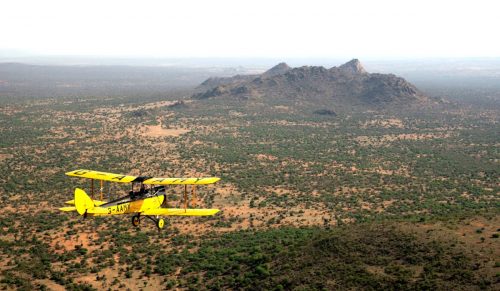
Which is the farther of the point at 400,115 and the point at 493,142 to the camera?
the point at 400,115

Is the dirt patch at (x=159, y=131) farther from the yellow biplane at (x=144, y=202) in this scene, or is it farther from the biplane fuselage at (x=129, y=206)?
the biplane fuselage at (x=129, y=206)

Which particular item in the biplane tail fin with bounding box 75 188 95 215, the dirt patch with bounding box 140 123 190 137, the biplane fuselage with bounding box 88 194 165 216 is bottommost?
the dirt patch with bounding box 140 123 190 137

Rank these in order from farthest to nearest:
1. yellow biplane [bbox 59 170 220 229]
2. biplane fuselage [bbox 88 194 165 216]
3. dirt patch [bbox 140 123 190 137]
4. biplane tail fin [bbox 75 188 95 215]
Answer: dirt patch [bbox 140 123 190 137] < yellow biplane [bbox 59 170 220 229] < biplane fuselage [bbox 88 194 165 216] < biplane tail fin [bbox 75 188 95 215]

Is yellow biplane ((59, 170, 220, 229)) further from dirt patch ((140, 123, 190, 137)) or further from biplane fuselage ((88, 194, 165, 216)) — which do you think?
dirt patch ((140, 123, 190, 137))

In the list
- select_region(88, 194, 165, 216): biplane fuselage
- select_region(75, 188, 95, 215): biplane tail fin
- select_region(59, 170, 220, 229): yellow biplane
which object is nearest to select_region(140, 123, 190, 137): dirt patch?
select_region(59, 170, 220, 229): yellow biplane

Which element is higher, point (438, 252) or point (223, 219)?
point (438, 252)

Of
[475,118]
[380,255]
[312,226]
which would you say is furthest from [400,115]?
[380,255]

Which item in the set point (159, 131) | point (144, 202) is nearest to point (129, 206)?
point (144, 202)

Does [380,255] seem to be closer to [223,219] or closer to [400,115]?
[223,219]

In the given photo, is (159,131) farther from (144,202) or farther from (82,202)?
(82,202)
